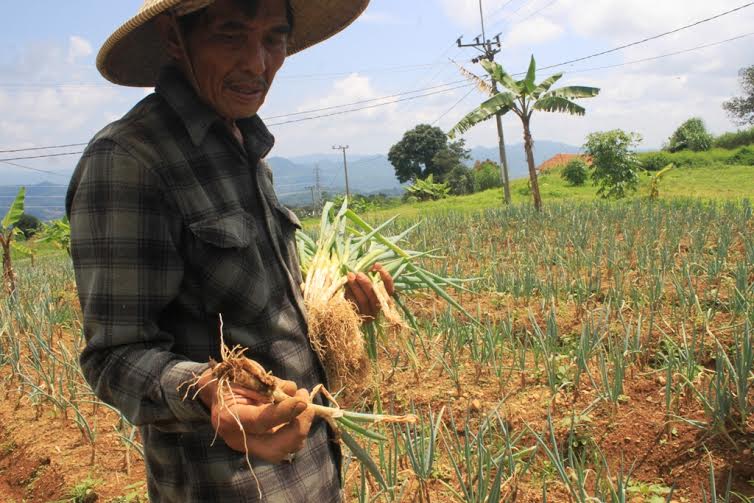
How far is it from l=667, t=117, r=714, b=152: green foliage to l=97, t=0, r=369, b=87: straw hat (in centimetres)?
2648

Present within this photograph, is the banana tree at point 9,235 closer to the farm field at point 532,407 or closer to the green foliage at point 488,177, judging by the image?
the farm field at point 532,407

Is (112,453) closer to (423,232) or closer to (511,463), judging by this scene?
(511,463)

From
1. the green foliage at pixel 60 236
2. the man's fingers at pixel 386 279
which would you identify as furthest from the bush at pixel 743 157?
the man's fingers at pixel 386 279

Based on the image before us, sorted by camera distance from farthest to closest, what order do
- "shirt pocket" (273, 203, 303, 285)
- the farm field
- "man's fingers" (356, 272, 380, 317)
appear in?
the farm field
"man's fingers" (356, 272, 380, 317)
"shirt pocket" (273, 203, 303, 285)

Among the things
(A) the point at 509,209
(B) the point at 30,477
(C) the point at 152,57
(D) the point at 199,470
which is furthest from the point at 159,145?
(A) the point at 509,209

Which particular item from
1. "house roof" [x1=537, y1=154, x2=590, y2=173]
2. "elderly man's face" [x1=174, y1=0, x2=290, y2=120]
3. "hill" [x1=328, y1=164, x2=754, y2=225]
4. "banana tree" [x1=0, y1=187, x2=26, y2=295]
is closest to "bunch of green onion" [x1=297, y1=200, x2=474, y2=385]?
"elderly man's face" [x1=174, y1=0, x2=290, y2=120]

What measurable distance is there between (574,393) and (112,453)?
6.33 feet

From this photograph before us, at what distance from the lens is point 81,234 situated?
2.82 feet

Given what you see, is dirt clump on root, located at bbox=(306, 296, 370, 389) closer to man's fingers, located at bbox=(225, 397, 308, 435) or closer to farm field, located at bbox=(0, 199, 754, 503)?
farm field, located at bbox=(0, 199, 754, 503)

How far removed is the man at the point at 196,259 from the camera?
0.85 meters

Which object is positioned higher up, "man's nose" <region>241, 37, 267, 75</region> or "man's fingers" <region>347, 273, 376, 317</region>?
"man's nose" <region>241, 37, 267, 75</region>

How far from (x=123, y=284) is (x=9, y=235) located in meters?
5.62

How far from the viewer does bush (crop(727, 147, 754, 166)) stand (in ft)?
64.4

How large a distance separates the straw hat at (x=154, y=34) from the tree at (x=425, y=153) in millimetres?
34983
